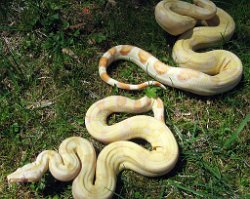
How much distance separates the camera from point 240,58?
5.45 meters

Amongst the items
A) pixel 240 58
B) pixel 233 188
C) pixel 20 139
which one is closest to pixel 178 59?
pixel 240 58

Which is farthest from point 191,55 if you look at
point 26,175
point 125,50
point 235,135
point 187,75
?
point 26,175

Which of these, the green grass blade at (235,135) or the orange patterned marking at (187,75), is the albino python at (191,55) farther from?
the green grass blade at (235,135)

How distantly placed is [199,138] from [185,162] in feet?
1.19

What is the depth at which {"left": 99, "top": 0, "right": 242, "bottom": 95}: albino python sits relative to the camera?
4.94m

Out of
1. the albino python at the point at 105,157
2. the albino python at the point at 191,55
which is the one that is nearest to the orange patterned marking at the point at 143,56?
the albino python at the point at 191,55

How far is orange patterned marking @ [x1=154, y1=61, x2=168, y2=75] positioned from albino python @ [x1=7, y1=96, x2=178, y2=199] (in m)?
0.55

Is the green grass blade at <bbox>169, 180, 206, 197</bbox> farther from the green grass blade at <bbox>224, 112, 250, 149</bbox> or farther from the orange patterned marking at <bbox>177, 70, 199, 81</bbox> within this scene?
the orange patterned marking at <bbox>177, 70, 199, 81</bbox>

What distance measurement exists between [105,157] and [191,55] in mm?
1751

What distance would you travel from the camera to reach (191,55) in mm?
5191

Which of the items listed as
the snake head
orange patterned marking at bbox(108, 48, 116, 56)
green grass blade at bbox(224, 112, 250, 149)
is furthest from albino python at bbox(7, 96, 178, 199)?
orange patterned marking at bbox(108, 48, 116, 56)

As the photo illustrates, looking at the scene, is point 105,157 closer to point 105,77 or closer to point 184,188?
point 184,188

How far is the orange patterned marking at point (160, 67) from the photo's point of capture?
5.06 m

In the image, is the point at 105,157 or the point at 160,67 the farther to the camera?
the point at 160,67
